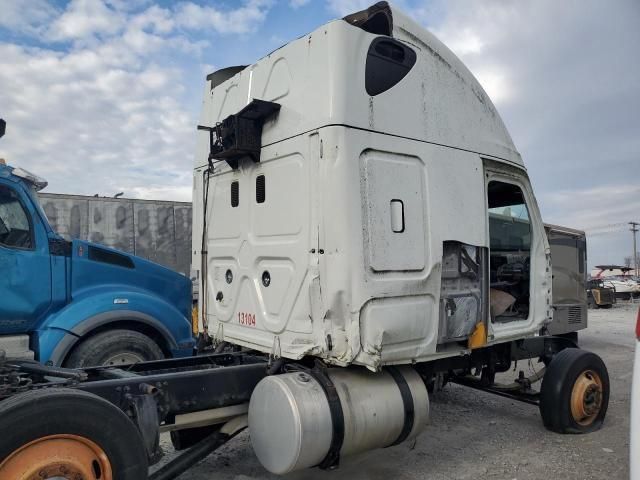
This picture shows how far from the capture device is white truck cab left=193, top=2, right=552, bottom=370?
135 inches

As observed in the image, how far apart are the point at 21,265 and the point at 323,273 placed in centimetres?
355

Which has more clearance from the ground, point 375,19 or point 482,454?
point 375,19

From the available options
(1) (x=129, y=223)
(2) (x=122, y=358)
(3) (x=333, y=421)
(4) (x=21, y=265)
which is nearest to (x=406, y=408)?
(3) (x=333, y=421)

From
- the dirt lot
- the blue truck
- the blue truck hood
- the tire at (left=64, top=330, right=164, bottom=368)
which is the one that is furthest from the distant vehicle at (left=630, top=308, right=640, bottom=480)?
the blue truck hood

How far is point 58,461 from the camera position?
101 inches

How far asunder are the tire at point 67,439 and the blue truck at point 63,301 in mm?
2728

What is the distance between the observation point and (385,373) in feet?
12.5

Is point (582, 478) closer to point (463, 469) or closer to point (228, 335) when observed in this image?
point (463, 469)

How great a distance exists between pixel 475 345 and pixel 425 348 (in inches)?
25.5

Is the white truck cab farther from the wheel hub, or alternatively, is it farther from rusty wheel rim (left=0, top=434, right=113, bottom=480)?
rusty wheel rim (left=0, top=434, right=113, bottom=480)

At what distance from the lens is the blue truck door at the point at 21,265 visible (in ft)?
17.2

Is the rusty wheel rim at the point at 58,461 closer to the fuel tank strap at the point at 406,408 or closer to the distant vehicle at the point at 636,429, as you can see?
the fuel tank strap at the point at 406,408

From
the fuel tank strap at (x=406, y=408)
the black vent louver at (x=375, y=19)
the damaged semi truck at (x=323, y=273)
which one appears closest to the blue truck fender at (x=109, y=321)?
the damaged semi truck at (x=323, y=273)

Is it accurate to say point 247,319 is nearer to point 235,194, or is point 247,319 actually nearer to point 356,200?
point 235,194
